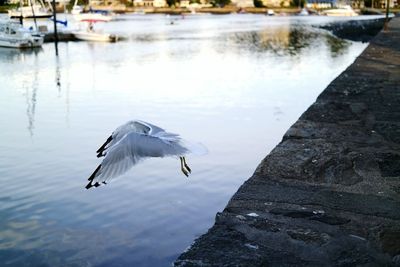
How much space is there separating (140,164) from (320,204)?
4156 millimetres

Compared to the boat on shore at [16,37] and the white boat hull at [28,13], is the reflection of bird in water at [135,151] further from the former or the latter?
the white boat hull at [28,13]

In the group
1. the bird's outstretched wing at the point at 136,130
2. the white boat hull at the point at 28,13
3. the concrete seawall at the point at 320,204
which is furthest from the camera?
the white boat hull at the point at 28,13

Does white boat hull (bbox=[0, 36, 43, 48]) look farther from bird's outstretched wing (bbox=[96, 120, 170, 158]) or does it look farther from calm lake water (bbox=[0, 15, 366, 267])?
bird's outstretched wing (bbox=[96, 120, 170, 158])

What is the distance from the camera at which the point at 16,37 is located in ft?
96.2

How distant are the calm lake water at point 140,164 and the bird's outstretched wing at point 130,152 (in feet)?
4.05

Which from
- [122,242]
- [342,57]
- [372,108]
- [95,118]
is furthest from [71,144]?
[342,57]

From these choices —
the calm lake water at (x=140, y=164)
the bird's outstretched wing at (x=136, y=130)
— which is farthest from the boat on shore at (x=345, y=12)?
the bird's outstretched wing at (x=136, y=130)

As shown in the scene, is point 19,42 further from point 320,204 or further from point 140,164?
point 320,204

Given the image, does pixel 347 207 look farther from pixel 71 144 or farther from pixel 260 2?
pixel 260 2

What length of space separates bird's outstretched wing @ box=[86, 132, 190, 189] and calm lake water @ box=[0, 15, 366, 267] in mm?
1233

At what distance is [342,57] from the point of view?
22.9m

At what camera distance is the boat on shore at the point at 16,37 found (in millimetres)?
28844

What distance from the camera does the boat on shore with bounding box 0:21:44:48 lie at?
94.6 feet

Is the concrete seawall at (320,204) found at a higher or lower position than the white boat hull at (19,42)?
lower
